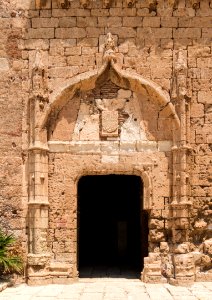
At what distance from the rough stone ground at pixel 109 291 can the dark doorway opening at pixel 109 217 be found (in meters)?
4.77

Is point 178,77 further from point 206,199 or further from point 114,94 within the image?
point 206,199

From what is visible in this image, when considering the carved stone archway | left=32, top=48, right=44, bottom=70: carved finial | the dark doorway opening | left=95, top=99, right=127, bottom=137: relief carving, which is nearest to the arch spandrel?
the carved stone archway

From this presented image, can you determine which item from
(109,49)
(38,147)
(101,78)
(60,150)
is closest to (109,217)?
(60,150)

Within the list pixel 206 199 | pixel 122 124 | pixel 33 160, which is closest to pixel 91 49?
pixel 122 124

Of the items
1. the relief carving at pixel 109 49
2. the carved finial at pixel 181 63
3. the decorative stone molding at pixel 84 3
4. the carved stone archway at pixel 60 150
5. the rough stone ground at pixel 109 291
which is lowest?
the rough stone ground at pixel 109 291

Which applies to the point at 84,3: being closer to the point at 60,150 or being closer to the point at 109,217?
the point at 60,150

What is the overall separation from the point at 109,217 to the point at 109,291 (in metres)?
6.29

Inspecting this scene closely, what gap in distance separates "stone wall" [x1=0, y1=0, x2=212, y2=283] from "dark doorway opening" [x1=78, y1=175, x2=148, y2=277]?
Answer: 4379 millimetres

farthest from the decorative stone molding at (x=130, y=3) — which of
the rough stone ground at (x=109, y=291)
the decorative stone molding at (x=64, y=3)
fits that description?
the rough stone ground at (x=109, y=291)

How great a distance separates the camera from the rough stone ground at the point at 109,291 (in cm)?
723

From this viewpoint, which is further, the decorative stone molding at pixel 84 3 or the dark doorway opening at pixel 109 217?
the dark doorway opening at pixel 109 217

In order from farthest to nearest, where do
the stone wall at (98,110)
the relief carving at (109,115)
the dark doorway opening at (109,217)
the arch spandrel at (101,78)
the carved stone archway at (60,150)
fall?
the dark doorway opening at (109,217) < the relief carving at (109,115) < the arch spandrel at (101,78) < the stone wall at (98,110) < the carved stone archway at (60,150)

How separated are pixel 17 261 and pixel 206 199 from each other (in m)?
3.93

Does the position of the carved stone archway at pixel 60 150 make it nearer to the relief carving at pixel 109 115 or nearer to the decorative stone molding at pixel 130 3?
the relief carving at pixel 109 115
